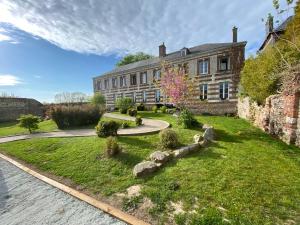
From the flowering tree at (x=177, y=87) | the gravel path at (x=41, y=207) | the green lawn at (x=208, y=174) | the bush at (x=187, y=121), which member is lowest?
the gravel path at (x=41, y=207)

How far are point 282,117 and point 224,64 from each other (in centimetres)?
1239

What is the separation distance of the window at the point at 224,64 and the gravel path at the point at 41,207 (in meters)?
18.2

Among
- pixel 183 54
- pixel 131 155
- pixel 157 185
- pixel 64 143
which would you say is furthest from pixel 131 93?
pixel 157 185

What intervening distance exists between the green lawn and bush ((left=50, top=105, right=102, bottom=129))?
4817 millimetres

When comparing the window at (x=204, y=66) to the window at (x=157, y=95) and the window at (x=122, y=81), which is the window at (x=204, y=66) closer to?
the window at (x=157, y=95)

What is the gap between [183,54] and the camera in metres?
21.0

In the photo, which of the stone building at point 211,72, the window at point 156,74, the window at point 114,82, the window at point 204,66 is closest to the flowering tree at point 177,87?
the stone building at point 211,72

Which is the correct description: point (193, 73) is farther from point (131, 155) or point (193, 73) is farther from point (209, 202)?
point (209, 202)

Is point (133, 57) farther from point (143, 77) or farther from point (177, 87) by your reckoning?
point (177, 87)

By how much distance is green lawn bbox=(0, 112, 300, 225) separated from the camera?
312 cm

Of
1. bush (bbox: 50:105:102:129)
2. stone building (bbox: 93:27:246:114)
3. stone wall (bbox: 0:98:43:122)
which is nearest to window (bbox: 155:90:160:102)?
stone building (bbox: 93:27:246:114)

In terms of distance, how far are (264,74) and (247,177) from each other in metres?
6.70

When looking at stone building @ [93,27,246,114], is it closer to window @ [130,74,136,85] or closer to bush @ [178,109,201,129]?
window @ [130,74,136,85]

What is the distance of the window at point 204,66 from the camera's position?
19.1m
